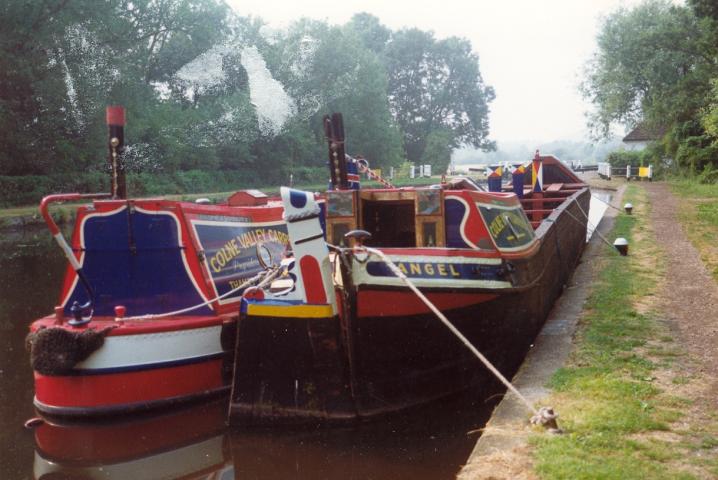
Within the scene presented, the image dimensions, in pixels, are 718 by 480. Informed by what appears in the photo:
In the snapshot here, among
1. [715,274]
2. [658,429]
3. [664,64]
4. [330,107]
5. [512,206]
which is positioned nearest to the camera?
[658,429]

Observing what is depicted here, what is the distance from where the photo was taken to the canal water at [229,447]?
5820 mm

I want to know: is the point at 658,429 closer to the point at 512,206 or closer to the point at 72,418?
the point at 512,206

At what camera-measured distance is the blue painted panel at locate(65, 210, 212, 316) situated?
24.2 ft

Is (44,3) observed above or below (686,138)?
above

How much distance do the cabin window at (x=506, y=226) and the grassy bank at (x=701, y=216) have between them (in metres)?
3.64

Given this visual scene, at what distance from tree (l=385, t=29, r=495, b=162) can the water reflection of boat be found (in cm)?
6187

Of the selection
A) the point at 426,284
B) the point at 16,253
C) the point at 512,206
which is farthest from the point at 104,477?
the point at 16,253

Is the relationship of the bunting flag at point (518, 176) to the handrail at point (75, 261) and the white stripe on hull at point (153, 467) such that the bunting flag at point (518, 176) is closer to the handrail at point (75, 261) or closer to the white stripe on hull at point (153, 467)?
the handrail at point (75, 261)

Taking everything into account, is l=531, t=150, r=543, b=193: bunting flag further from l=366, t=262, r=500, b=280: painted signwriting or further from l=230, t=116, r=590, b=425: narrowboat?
l=366, t=262, r=500, b=280: painted signwriting

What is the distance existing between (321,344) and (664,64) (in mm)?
32955

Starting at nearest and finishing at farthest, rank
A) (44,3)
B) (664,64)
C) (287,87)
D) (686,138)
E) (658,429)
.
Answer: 1. (658,429)
2. (44,3)
3. (686,138)
4. (664,64)
5. (287,87)

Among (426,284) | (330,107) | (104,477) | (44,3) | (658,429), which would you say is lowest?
(104,477)

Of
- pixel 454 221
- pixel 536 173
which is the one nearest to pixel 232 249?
pixel 454 221

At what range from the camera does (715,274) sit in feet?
33.5
